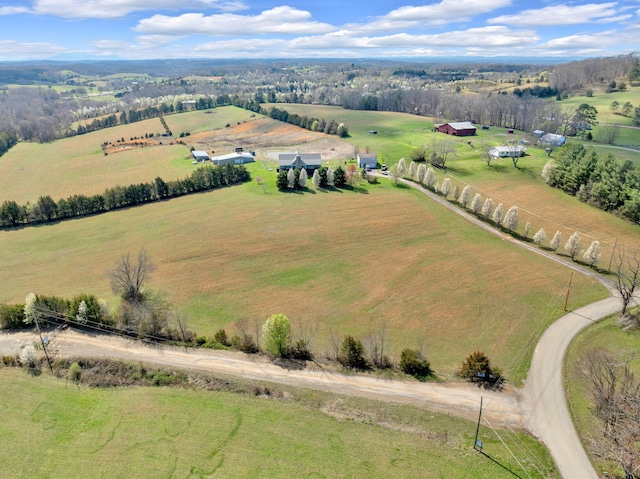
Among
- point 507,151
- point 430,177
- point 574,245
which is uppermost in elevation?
point 507,151

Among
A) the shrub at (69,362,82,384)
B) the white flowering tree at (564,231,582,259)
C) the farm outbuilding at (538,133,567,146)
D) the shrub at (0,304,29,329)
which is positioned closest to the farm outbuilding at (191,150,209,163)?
the shrub at (0,304,29,329)

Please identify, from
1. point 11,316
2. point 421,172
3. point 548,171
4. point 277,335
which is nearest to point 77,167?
point 11,316

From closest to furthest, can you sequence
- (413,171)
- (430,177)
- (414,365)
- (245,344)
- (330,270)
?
1. (414,365)
2. (245,344)
3. (330,270)
4. (430,177)
5. (413,171)

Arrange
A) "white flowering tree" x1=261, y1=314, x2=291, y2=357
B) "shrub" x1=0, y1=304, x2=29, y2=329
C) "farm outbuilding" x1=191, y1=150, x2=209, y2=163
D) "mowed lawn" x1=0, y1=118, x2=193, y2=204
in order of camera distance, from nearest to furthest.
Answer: "white flowering tree" x1=261, y1=314, x2=291, y2=357
"shrub" x1=0, y1=304, x2=29, y2=329
"mowed lawn" x1=0, y1=118, x2=193, y2=204
"farm outbuilding" x1=191, y1=150, x2=209, y2=163

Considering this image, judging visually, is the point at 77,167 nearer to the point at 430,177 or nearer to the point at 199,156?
the point at 199,156

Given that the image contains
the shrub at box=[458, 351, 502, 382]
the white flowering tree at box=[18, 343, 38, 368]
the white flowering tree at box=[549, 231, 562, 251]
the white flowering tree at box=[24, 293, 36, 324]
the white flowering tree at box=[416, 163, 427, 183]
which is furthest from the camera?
the white flowering tree at box=[416, 163, 427, 183]

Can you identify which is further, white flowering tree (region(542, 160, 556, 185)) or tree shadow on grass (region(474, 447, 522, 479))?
white flowering tree (region(542, 160, 556, 185))

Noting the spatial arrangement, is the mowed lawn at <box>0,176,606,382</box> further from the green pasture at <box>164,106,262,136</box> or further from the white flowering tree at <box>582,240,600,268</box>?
the green pasture at <box>164,106,262,136</box>
